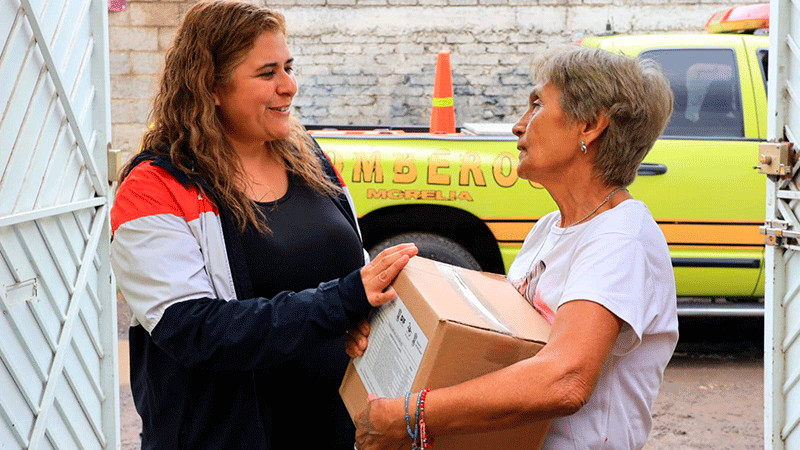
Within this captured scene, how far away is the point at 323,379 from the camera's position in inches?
91.7

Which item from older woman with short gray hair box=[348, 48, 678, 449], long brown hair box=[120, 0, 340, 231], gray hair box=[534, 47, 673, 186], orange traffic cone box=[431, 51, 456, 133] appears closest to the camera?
older woman with short gray hair box=[348, 48, 678, 449]

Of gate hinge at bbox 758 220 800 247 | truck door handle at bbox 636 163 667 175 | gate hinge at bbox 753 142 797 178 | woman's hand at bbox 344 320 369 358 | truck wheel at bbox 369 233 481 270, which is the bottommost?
truck wheel at bbox 369 233 481 270

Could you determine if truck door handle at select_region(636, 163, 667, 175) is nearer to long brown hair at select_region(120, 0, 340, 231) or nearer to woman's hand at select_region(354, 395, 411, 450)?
long brown hair at select_region(120, 0, 340, 231)

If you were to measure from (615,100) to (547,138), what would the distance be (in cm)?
18

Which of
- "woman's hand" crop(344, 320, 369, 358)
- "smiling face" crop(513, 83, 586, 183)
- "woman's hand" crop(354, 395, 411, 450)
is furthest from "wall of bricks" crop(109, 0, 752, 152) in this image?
"woman's hand" crop(354, 395, 411, 450)

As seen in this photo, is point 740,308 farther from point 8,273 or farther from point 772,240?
point 8,273

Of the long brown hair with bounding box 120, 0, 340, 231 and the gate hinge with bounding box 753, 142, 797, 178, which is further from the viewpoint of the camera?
the gate hinge with bounding box 753, 142, 797, 178

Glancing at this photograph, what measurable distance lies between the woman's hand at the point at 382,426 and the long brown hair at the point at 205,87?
23.4 inches

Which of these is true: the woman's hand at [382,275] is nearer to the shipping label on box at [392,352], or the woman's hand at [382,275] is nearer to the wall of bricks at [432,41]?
the shipping label on box at [392,352]

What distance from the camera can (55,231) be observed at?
307 cm

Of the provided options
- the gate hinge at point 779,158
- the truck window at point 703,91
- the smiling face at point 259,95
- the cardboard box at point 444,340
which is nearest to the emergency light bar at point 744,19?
the truck window at point 703,91

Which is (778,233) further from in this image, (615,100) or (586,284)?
(586,284)

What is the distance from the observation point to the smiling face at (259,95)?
2.28 m

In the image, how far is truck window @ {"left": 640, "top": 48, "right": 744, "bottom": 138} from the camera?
568 cm
